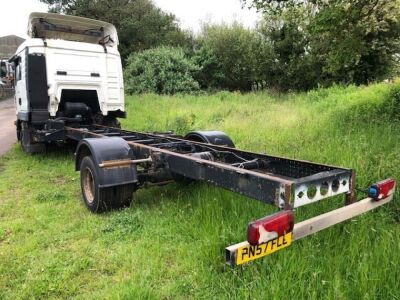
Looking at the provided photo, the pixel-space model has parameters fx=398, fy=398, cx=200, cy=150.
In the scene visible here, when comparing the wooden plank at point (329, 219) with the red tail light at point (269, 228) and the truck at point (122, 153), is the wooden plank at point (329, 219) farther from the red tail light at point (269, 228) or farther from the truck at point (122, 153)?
the red tail light at point (269, 228)

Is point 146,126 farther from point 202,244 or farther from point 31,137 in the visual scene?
point 202,244

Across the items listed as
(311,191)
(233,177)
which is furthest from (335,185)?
(233,177)

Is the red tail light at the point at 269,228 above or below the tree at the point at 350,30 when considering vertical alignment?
below

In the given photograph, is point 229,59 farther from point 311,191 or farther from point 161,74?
point 311,191

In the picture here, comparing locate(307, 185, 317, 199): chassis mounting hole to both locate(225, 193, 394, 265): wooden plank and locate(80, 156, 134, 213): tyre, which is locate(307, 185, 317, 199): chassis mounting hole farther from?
locate(80, 156, 134, 213): tyre

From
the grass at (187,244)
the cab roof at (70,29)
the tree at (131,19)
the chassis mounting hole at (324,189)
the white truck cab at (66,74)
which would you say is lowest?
the grass at (187,244)

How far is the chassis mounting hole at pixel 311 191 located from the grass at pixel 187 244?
0.51 meters

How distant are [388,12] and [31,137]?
9.58m

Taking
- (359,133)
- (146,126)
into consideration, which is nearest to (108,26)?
(146,126)

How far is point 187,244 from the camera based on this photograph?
402 centimetres

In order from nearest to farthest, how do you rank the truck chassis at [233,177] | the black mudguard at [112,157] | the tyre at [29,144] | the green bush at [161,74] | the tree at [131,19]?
the truck chassis at [233,177] → the black mudguard at [112,157] → the tyre at [29,144] → the green bush at [161,74] → the tree at [131,19]

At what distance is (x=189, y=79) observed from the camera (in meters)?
23.8

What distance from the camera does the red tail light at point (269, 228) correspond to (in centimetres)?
265

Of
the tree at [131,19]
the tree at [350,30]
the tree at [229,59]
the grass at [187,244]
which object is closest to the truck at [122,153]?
the grass at [187,244]
